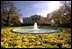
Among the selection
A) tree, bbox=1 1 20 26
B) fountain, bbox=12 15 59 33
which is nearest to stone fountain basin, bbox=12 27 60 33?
fountain, bbox=12 15 59 33

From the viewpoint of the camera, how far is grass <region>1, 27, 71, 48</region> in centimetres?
280

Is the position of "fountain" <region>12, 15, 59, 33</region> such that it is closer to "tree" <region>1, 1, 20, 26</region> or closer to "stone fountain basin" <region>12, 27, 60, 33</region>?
"stone fountain basin" <region>12, 27, 60, 33</region>

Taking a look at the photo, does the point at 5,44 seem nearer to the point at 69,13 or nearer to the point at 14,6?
the point at 14,6

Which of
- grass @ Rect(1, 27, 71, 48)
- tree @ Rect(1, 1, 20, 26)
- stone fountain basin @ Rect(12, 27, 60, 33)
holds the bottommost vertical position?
grass @ Rect(1, 27, 71, 48)

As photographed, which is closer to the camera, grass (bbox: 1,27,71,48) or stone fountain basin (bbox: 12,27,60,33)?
grass (bbox: 1,27,71,48)

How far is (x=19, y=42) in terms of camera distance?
112 inches

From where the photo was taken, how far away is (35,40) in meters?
2.86

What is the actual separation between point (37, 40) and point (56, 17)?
0.54 metres

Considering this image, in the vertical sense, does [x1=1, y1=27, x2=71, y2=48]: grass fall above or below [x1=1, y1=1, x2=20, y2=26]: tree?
below

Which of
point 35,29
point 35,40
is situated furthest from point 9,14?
point 35,40

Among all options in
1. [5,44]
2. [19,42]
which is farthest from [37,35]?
[5,44]

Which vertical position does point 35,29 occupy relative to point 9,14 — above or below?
below

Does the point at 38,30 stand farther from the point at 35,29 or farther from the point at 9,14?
the point at 9,14

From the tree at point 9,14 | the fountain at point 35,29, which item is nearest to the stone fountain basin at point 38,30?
the fountain at point 35,29
